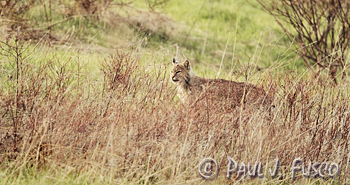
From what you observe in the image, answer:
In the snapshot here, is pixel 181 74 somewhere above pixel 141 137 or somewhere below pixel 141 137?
above

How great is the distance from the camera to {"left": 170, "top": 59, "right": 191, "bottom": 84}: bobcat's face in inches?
257

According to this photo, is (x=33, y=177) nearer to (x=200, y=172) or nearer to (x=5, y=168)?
(x=5, y=168)

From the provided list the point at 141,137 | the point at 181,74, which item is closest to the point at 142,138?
the point at 141,137

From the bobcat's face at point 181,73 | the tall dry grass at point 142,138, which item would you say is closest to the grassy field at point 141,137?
the tall dry grass at point 142,138

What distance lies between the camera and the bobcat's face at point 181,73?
6.53 metres

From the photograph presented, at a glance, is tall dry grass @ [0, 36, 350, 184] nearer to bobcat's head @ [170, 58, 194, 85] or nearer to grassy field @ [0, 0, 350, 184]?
grassy field @ [0, 0, 350, 184]

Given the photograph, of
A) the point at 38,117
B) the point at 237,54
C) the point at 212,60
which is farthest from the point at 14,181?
the point at 237,54

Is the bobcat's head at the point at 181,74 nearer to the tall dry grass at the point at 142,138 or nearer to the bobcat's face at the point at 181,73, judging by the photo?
the bobcat's face at the point at 181,73

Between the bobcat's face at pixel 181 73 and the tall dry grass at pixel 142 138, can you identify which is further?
the bobcat's face at pixel 181 73

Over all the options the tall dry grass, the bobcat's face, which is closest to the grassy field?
the tall dry grass

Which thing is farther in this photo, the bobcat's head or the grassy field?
the bobcat's head

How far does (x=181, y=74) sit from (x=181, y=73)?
0.05 ft

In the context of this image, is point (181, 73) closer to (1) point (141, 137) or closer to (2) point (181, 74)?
(2) point (181, 74)

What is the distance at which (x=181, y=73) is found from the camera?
655cm
